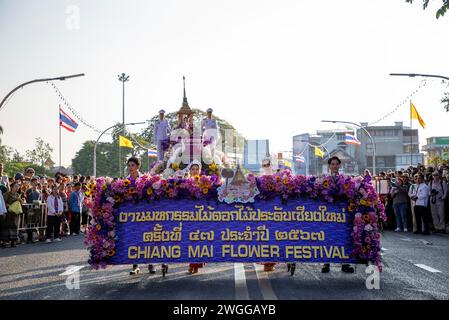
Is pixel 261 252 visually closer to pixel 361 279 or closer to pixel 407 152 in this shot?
pixel 361 279

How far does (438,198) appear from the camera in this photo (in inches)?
787

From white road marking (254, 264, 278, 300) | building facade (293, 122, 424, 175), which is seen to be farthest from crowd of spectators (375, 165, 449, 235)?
building facade (293, 122, 424, 175)

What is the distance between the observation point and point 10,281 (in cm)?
973

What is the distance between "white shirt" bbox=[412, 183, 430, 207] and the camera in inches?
782

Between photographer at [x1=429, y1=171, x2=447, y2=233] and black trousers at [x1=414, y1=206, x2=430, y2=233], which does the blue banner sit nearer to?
black trousers at [x1=414, y1=206, x2=430, y2=233]

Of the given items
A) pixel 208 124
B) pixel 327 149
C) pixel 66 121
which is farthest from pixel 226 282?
pixel 327 149

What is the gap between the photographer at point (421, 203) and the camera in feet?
65.4

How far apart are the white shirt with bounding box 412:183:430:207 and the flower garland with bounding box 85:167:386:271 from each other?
36.0 ft

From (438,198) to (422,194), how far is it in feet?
1.72

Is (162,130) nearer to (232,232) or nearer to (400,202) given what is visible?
(232,232)

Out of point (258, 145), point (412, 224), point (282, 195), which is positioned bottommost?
point (412, 224)
